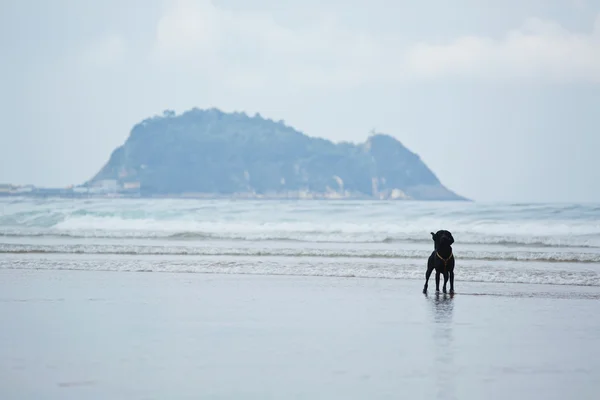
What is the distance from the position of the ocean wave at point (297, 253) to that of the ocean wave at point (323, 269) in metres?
2.23

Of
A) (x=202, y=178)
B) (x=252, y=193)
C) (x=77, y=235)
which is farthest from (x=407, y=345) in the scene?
(x=202, y=178)

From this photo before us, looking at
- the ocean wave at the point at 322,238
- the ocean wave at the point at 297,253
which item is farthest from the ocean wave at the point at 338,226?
the ocean wave at the point at 297,253

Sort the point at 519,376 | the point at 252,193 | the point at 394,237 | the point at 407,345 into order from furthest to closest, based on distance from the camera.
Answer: the point at 252,193 → the point at 394,237 → the point at 407,345 → the point at 519,376

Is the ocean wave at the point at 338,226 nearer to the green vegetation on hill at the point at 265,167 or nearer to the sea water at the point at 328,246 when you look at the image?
the sea water at the point at 328,246

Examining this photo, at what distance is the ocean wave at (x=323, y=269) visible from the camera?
570 inches

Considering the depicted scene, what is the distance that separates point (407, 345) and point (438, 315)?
2.23m


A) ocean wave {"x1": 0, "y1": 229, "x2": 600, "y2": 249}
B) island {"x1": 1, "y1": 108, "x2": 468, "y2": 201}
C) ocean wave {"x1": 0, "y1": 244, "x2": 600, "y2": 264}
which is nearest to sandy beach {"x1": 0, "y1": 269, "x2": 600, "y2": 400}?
ocean wave {"x1": 0, "y1": 244, "x2": 600, "y2": 264}

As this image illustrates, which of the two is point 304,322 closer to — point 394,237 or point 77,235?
point 394,237

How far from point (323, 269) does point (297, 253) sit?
13.5 ft

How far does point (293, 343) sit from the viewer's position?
295 inches

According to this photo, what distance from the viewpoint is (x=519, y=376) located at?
6.15m

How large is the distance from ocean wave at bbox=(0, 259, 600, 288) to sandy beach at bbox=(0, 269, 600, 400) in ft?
6.78

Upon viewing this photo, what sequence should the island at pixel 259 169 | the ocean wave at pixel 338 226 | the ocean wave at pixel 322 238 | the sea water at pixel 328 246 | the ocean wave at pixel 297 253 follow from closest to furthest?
the sea water at pixel 328 246
the ocean wave at pixel 297 253
the ocean wave at pixel 322 238
the ocean wave at pixel 338 226
the island at pixel 259 169

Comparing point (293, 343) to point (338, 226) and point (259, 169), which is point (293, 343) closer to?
point (338, 226)
